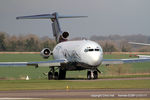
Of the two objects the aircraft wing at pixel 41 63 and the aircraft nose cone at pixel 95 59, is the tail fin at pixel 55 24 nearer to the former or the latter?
the aircraft wing at pixel 41 63

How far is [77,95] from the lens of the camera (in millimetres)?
33312

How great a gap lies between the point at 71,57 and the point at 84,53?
3307 mm

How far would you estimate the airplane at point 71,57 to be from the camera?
185ft

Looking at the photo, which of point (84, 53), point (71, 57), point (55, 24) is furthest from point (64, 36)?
point (84, 53)

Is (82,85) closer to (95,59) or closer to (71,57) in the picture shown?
(95,59)

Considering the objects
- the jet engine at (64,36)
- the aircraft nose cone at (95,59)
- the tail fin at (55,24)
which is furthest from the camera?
the tail fin at (55,24)

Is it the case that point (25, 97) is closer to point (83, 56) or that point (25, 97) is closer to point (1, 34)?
point (83, 56)

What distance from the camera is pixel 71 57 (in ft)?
197

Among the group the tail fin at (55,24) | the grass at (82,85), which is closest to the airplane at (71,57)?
the tail fin at (55,24)

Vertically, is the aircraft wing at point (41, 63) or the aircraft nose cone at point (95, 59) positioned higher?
the aircraft nose cone at point (95, 59)

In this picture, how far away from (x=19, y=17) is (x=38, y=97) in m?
36.0

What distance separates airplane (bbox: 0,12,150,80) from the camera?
56500 millimetres

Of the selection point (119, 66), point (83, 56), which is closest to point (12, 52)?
point (119, 66)

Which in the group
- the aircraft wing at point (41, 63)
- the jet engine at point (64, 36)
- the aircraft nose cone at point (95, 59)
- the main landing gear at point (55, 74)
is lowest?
the main landing gear at point (55, 74)
